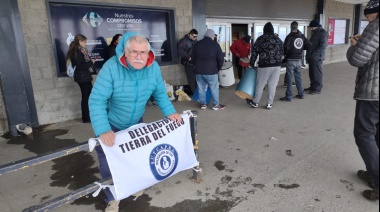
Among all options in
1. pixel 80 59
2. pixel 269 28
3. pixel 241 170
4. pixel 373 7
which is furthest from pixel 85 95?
pixel 373 7

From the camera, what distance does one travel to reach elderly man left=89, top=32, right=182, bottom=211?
1.98m

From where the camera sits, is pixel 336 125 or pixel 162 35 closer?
pixel 336 125

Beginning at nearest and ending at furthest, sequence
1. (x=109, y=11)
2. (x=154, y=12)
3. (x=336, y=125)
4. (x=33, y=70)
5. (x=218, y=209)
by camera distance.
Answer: (x=218, y=209) → (x=336, y=125) → (x=33, y=70) → (x=109, y=11) → (x=154, y=12)

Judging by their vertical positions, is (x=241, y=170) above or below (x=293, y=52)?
below

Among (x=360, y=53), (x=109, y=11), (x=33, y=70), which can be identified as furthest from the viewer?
(x=109, y=11)

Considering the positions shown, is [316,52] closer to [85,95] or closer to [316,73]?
[316,73]

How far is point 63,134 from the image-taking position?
4.47 metres

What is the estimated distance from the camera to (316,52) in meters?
6.46

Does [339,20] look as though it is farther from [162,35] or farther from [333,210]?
[333,210]

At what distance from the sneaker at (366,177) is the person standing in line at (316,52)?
4.29 meters

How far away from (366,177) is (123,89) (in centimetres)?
236

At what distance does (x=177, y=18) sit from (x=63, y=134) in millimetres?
3726

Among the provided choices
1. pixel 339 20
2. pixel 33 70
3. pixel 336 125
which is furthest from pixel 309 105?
pixel 339 20

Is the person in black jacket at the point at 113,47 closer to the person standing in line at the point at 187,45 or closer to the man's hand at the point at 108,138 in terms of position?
the person standing in line at the point at 187,45
